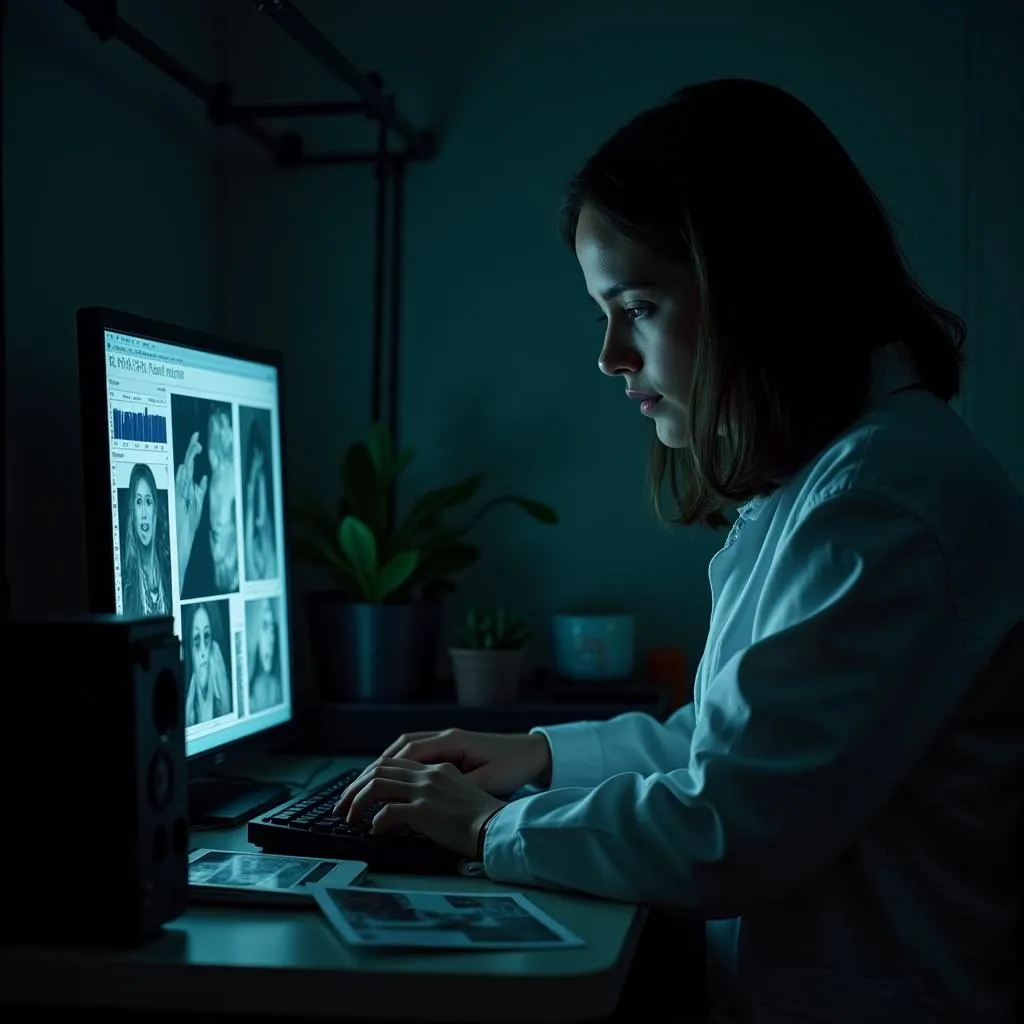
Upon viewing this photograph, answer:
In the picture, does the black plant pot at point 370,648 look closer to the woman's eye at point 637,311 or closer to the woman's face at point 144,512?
the woman's face at point 144,512

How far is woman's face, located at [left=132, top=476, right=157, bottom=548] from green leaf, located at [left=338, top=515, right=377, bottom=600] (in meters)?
0.46

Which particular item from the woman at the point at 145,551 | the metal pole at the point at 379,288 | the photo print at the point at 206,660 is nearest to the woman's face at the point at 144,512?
the woman at the point at 145,551

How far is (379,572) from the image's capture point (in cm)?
161

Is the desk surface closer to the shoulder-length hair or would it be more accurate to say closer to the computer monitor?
the computer monitor

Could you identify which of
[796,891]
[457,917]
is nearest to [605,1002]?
[457,917]

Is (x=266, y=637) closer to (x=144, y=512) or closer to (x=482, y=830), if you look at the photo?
(x=144, y=512)

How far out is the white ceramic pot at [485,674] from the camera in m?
1.59

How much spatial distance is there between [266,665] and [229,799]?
19 cm

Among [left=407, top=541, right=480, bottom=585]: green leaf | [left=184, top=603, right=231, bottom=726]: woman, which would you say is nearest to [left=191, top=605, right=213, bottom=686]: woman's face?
[left=184, top=603, right=231, bottom=726]: woman

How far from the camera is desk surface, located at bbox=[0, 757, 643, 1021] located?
753 mm

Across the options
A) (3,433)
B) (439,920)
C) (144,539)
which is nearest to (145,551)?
(144,539)

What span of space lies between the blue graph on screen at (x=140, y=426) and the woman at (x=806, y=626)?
1.26 feet

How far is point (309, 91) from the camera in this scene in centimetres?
188

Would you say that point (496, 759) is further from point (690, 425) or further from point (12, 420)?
point (12, 420)
